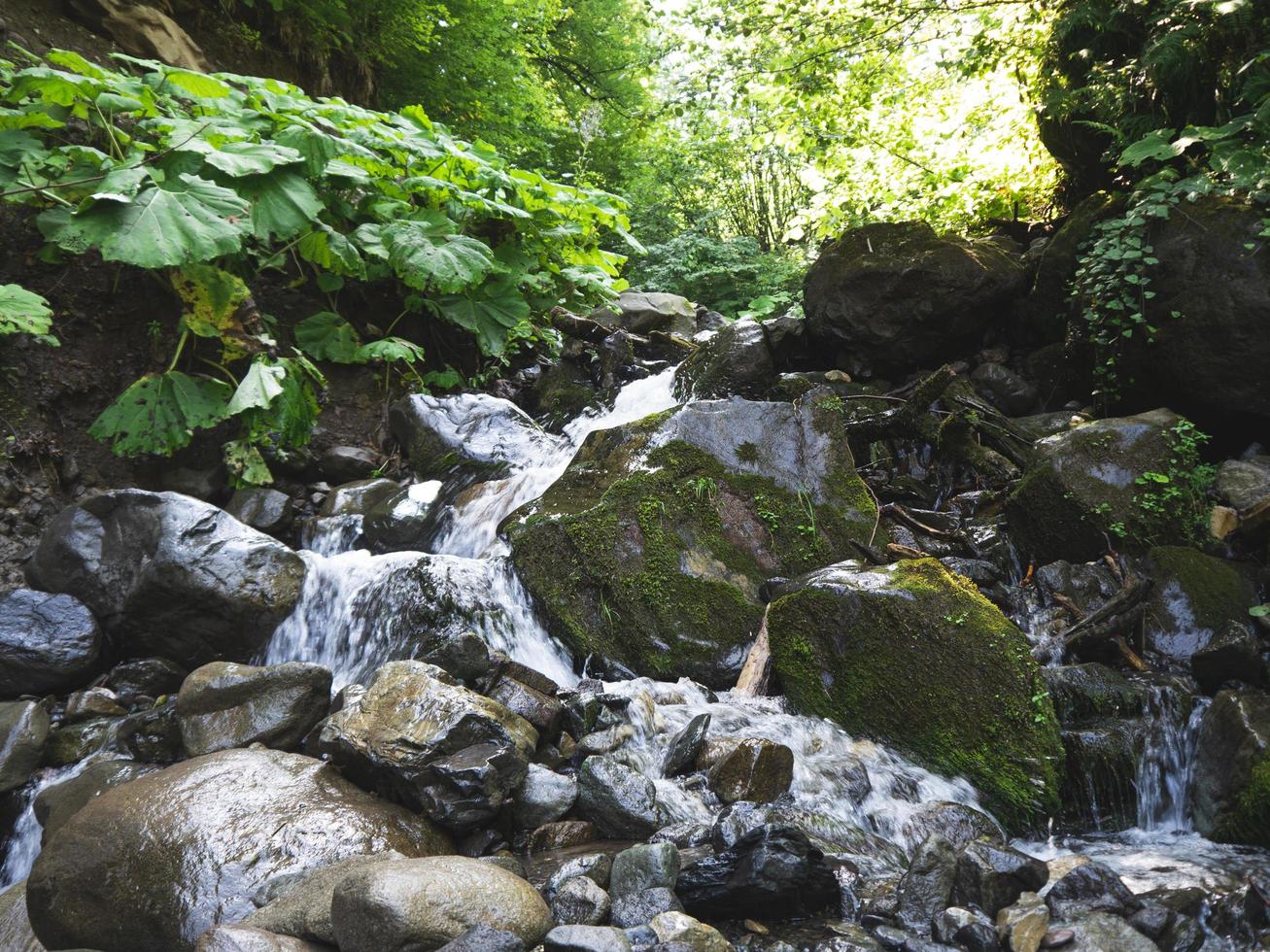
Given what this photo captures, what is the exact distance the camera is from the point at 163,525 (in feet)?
15.6

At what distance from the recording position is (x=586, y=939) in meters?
2.17

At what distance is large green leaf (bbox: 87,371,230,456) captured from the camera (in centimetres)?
570

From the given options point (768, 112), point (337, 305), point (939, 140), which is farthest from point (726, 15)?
point (337, 305)

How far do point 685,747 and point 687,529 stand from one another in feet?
5.56

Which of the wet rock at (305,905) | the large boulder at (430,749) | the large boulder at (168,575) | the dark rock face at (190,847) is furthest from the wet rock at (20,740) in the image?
the wet rock at (305,905)

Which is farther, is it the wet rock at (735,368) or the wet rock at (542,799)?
the wet rock at (735,368)

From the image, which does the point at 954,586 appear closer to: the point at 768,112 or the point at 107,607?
the point at 107,607

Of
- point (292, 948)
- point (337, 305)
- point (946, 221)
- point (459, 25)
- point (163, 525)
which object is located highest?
point (459, 25)

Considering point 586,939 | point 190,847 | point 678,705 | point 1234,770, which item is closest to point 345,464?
point 678,705

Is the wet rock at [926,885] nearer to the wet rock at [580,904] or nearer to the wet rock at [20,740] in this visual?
the wet rock at [580,904]

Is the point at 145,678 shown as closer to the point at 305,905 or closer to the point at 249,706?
the point at 249,706

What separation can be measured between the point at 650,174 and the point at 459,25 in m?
7.76

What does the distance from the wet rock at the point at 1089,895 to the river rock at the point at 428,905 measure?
5.40 feet

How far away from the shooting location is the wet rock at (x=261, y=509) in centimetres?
617
